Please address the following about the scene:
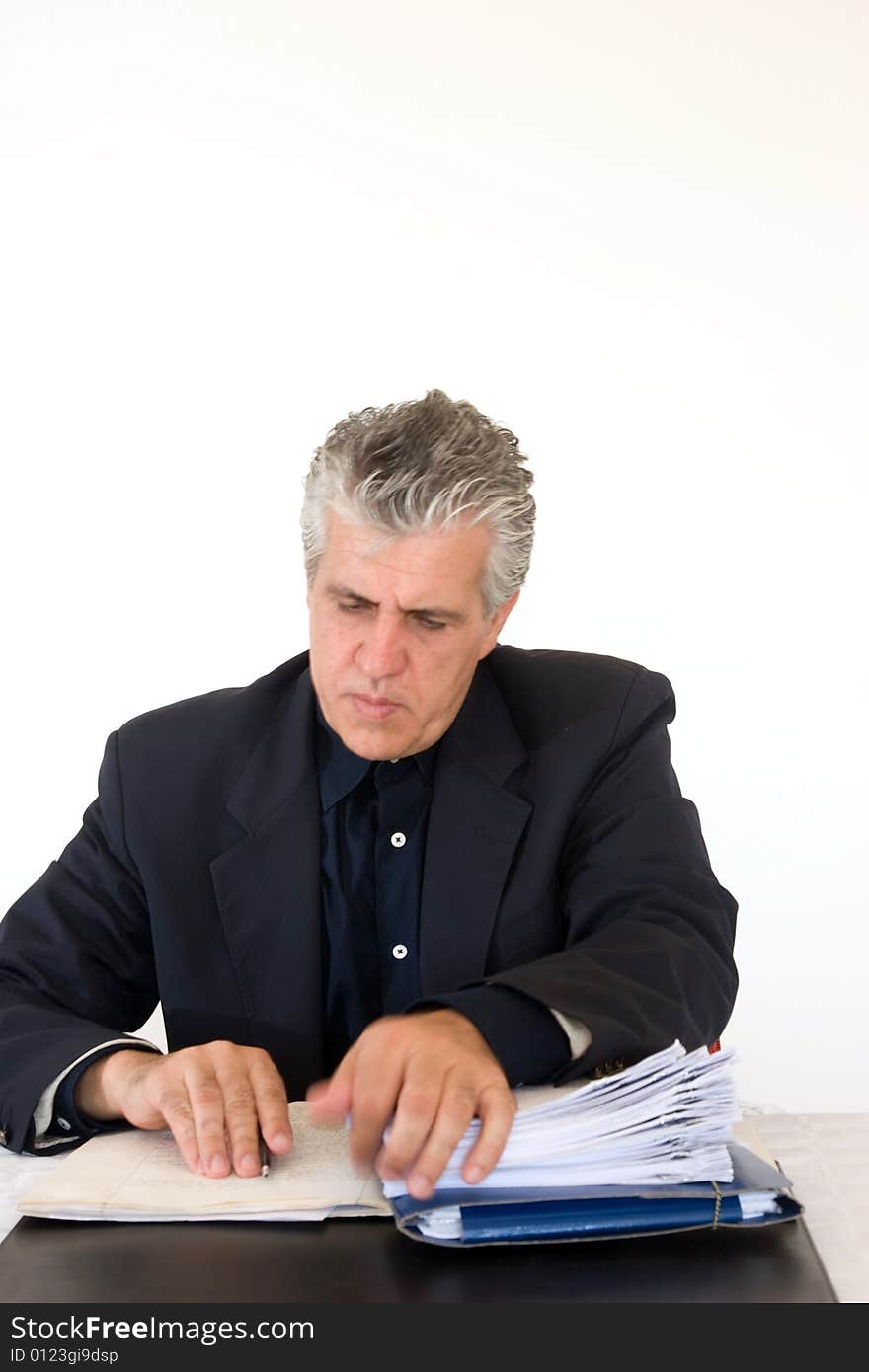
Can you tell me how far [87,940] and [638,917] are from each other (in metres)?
0.71

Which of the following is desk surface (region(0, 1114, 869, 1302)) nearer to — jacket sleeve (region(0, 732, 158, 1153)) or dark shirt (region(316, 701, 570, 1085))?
jacket sleeve (region(0, 732, 158, 1153))

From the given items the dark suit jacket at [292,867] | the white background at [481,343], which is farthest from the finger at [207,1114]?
the white background at [481,343]

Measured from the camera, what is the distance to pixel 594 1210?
115 cm

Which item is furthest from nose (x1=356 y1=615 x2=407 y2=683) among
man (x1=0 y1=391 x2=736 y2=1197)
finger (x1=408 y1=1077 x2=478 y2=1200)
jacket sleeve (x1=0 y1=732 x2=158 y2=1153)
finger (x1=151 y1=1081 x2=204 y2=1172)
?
finger (x1=408 y1=1077 x2=478 y2=1200)

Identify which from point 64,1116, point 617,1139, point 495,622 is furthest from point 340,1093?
point 495,622

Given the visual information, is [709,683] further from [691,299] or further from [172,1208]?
[172,1208]

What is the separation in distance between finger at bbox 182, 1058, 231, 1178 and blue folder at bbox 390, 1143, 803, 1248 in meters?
0.21

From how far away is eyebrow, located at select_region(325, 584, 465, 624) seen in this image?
70.1 inches

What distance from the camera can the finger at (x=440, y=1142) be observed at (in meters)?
1.17

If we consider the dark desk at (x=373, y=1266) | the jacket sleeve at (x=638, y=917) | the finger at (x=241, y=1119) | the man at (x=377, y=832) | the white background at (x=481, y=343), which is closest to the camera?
the dark desk at (x=373, y=1266)

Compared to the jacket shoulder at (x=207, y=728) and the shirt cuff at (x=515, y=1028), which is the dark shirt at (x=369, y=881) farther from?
the shirt cuff at (x=515, y=1028)

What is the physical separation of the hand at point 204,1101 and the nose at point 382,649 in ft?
1.62

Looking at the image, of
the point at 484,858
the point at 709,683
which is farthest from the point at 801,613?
the point at 484,858

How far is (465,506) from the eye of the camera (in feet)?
5.85
